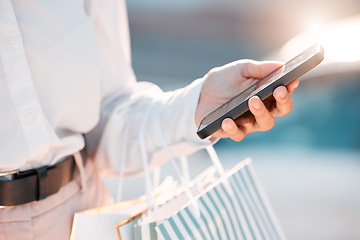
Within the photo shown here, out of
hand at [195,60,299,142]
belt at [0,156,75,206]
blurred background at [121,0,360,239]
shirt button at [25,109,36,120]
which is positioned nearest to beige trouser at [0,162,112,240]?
belt at [0,156,75,206]

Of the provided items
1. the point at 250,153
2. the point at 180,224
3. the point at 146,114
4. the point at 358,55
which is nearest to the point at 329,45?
the point at 358,55

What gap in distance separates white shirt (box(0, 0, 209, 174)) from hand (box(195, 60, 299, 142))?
0.03 m

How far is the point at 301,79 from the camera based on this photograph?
127 inches

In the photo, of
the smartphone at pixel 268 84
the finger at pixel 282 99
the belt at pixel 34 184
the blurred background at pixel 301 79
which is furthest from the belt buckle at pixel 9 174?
the blurred background at pixel 301 79

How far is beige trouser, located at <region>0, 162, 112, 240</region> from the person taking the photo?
19.8 inches

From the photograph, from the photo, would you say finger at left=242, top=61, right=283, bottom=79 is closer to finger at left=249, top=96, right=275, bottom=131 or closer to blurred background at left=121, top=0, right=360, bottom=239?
finger at left=249, top=96, right=275, bottom=131

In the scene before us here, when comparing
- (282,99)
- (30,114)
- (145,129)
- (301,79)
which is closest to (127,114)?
(145,129)

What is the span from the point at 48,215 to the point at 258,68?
1.35ft

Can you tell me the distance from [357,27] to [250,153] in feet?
4.55

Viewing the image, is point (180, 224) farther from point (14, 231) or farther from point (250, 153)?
point (250, 153)

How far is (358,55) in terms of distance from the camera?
2.59 metres

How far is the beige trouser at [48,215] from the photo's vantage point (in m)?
0.50

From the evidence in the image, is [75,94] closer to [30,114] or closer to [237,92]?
[30,114]

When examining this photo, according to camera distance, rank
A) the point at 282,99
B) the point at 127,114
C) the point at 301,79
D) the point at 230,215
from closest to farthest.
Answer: the point at 282,99 → the point at 230,215 → the point at 127,114 → the point at 301,79
